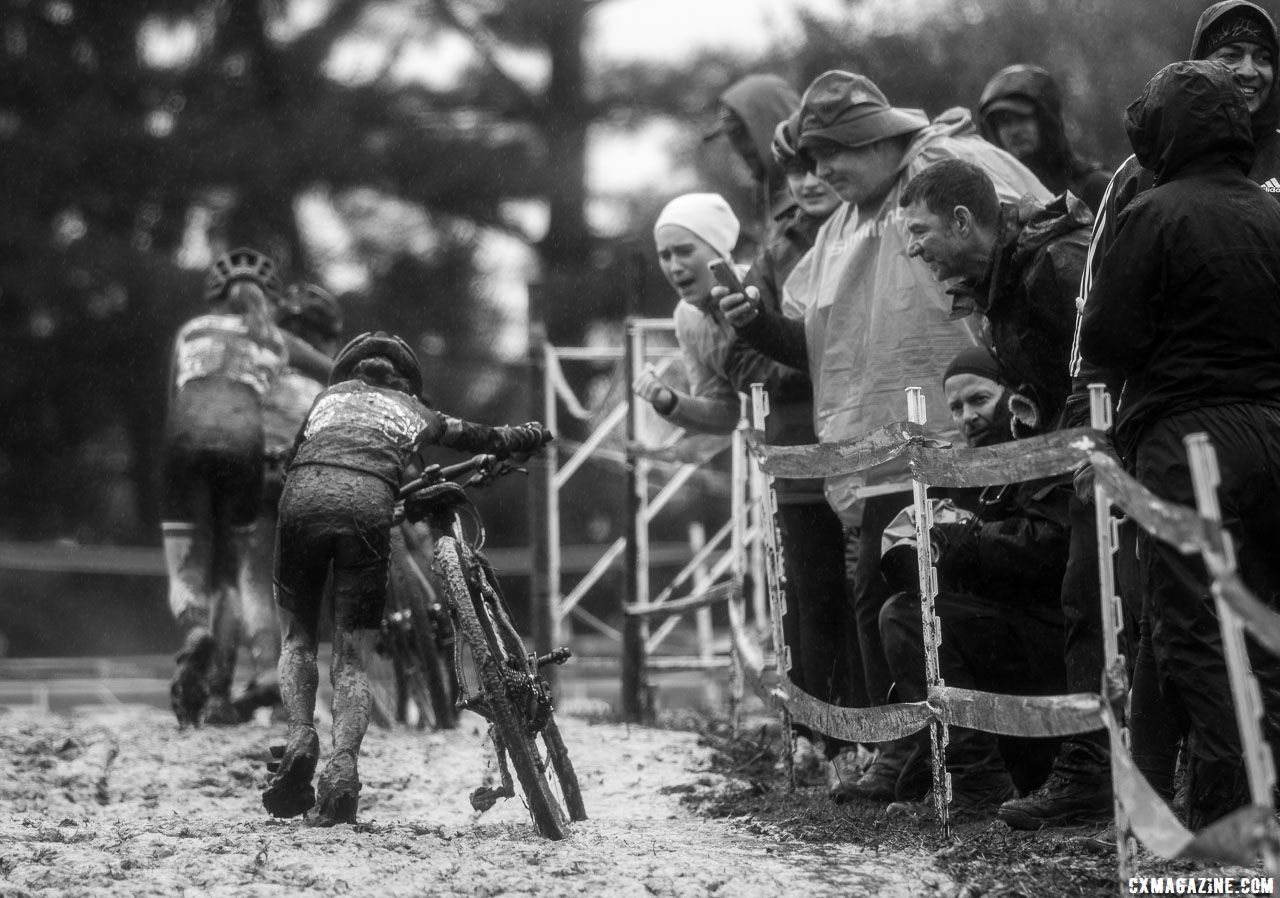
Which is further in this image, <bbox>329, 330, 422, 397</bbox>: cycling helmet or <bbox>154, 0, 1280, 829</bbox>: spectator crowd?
<bbox>329, 330, 422, 397</bbox>: cycling helmet

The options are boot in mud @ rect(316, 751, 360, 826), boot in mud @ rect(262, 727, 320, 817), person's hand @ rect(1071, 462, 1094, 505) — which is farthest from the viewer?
boot in mud @ rect(262, 727, 320, 817)

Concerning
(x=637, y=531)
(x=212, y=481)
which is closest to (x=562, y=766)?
(x=212, y=481)

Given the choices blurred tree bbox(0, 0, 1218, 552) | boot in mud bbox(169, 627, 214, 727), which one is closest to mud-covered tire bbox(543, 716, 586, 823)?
boot in mud bbox(169, 627, 214, 727)

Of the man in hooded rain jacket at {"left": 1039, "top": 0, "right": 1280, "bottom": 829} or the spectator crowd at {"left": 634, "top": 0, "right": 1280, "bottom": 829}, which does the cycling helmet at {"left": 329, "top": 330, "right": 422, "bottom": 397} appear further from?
the man in hooded rain jacket at {"left": 1039, "top": 0, "right": 1280, "bottom": 829}

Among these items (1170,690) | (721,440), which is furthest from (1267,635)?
(721,440)

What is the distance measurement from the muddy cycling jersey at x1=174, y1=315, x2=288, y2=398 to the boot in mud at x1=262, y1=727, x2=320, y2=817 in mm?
3490

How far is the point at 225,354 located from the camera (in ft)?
29.2

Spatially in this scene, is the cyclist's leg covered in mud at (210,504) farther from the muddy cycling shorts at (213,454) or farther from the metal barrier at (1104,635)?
the metal barrier at (1104,635)

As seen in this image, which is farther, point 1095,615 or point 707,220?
point 707,220

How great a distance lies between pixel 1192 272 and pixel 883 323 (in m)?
1.72

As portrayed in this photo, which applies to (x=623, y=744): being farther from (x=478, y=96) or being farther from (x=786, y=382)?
(x=478, y=96)

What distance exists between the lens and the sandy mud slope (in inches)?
180

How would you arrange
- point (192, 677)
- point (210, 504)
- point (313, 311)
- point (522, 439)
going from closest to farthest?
point (522, 439), point (192, 677), point (210, 504), point (313, 311)

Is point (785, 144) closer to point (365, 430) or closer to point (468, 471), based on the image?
point (468, 471)
